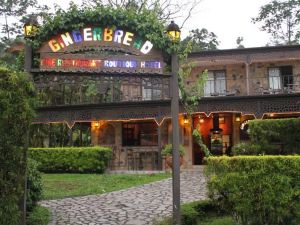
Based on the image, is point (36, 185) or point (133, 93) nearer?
point (36, 185)

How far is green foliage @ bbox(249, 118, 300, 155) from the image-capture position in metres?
15.2

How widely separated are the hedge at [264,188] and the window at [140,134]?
59.0ft

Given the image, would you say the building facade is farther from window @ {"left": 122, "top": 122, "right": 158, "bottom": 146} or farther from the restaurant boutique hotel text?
the restaurant boutique hotel text

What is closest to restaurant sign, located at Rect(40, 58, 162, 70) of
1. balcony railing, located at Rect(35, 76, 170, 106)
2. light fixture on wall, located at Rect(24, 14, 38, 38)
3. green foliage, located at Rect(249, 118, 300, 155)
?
light fixture on wall, located at Rect(24, 14, 38, 38)

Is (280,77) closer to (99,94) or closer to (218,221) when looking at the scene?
(99,94)

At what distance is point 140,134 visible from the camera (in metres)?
26.0

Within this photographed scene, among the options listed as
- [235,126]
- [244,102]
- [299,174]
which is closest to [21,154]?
[299,174]

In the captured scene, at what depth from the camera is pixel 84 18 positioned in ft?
26.6

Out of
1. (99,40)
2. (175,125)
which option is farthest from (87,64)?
(175,125)

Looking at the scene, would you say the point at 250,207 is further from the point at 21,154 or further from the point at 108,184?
the point at 108,184

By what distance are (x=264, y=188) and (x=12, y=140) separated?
167 inches

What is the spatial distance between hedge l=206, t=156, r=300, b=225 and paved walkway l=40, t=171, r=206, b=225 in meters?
2.15

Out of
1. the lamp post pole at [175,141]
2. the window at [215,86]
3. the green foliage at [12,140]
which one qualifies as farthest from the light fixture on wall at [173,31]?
the window at [215,86]

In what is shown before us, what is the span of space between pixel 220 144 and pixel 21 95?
19.6 meters
